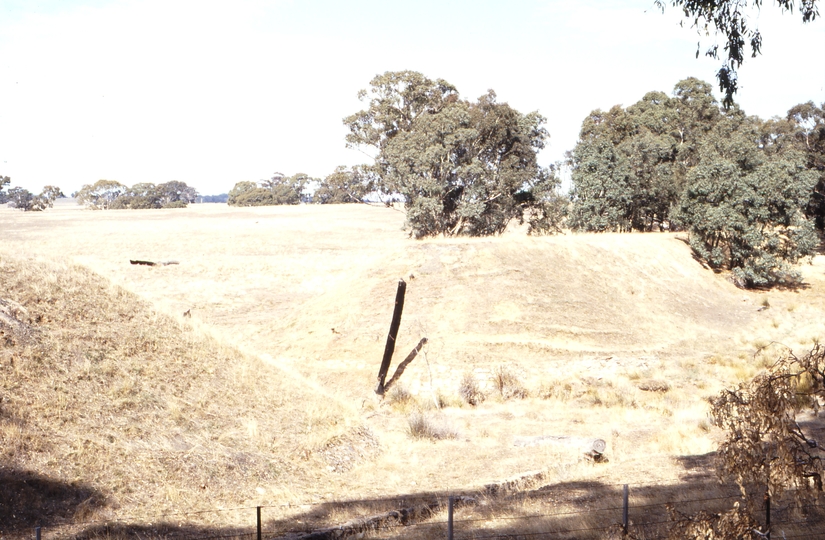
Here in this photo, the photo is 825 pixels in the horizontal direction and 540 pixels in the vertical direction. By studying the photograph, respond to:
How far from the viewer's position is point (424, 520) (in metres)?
14.8

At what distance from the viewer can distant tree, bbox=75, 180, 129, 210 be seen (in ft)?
411

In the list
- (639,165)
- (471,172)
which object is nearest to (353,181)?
(471,172)

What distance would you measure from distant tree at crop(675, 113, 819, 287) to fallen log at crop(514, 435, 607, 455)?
31.0 metres

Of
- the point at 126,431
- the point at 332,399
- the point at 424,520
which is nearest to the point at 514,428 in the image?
the point at 332,399

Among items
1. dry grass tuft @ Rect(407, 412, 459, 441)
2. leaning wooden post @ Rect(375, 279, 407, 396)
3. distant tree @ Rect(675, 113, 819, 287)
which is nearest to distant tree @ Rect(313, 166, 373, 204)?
distant tree @ Rect(675, 113, 819, 287)

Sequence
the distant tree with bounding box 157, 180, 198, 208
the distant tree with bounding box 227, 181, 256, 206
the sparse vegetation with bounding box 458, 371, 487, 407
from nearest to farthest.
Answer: the sparse vegetation with bounding box 458, 371, 487, 407 → the distant tree with bounding box 157, 180, 198, 208 → the distant tree with bounding box 227, 181, 256, 206

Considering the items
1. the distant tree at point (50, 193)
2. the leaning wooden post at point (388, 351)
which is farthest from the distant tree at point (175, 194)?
the leaning wooden post at point (388, 351)

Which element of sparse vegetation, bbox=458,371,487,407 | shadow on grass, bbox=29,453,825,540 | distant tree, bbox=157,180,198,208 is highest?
distant tree, bbox=157,180,198,208

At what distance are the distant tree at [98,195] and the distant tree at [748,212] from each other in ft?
345

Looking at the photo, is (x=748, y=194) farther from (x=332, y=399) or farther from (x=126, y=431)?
(x=126, y=431)

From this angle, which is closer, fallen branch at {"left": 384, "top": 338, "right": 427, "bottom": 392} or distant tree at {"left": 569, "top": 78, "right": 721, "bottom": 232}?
fallen branch at {"left": 384, "top": 338, "right": 427, "bottom": 392}

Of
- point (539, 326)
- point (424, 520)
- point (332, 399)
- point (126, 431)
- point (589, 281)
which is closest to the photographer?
point (424, 520)

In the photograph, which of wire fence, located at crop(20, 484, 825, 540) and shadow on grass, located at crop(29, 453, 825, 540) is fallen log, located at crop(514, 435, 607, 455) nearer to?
shadow on grass, located at crop(29, 453, 825, 540)

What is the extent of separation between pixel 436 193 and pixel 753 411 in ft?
138
